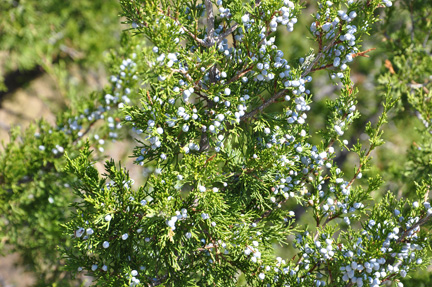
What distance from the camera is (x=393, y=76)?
271cm

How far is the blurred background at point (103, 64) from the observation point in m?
2.78

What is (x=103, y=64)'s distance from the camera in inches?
206

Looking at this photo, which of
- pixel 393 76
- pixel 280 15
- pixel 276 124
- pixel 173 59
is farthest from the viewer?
pixel 393 76

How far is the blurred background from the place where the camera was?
2.78 meters

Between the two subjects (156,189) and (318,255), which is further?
(318,255)

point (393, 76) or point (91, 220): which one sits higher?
point (393, 76)

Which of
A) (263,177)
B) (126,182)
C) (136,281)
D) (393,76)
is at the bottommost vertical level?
(136,281)

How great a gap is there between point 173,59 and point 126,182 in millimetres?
538

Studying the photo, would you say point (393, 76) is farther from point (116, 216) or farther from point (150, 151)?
point (116, 216)

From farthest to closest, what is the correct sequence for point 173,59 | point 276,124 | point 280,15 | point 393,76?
1. point 393,76
2. point 276,124
3. point 280,15
4. point 173,59

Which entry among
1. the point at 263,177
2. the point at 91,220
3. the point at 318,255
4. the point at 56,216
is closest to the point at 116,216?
the point at 91,220

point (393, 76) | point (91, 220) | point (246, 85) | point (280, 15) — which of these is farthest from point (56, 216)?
point (393, 76)

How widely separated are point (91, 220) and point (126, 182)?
0.70 ft

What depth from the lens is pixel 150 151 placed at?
5.38 feet
